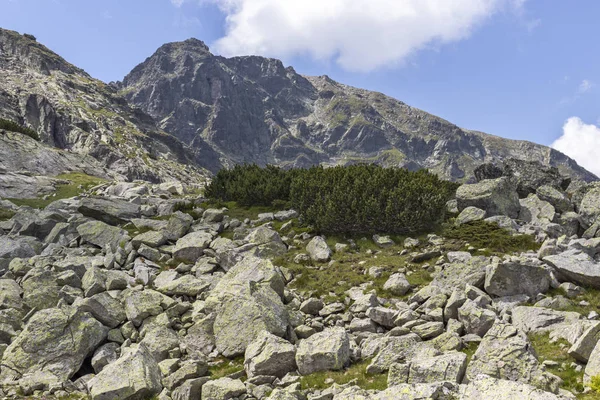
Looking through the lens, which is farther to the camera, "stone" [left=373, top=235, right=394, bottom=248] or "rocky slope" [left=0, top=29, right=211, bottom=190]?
"rocky slope" [left=0, top=29, right=211, bottom=190]

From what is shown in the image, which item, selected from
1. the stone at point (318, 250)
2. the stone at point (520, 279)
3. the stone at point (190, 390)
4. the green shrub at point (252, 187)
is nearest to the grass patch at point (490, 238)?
the stone at point (520, 279)

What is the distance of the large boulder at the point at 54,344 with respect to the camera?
14.2 meters

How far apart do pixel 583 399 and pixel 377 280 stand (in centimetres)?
1217

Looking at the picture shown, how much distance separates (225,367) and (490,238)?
17645 mm

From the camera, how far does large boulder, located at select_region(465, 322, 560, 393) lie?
30.4 feet

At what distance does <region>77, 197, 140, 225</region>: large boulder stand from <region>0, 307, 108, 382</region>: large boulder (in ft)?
62.4

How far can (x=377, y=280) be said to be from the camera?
818 inches

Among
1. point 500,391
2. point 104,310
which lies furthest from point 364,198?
point 500,391

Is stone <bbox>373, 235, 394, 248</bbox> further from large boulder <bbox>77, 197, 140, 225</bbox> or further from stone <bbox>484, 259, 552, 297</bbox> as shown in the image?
large boulder <bbox>77, 197, 140, 225</bbox>

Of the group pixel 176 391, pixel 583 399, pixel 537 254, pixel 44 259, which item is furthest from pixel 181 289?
pixel 537 254

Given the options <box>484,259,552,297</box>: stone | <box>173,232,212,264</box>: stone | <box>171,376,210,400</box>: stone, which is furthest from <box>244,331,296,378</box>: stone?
<box>173,232,212,264</box>: stone

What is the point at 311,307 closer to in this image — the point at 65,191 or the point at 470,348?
the point at 470,348

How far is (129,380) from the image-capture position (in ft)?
40.3

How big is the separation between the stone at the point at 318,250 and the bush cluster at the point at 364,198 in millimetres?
2197
